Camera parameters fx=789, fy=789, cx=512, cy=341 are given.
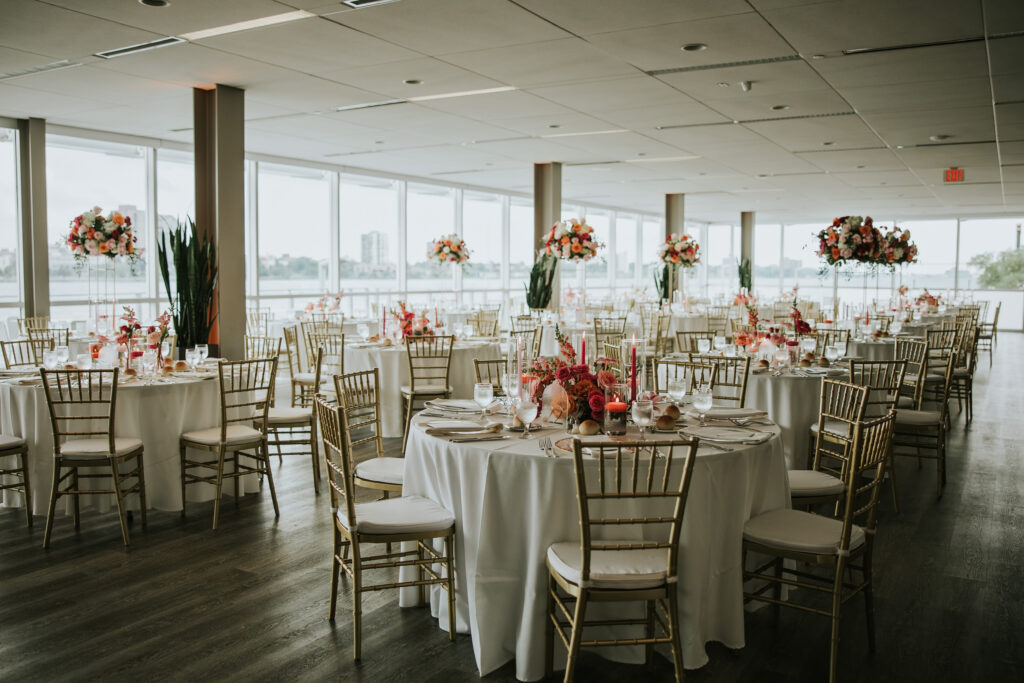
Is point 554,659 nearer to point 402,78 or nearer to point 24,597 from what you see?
point 24,597

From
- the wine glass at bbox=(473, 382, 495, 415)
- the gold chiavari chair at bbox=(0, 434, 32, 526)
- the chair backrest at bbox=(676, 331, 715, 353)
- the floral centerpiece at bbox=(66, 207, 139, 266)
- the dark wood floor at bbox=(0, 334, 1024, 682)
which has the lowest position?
the dark wood floor at bbox=(0, 334, 1024, 682)

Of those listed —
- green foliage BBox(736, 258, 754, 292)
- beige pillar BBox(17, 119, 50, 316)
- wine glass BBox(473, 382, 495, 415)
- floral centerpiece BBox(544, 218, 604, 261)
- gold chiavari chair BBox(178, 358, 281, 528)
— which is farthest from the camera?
green foliage BBox(736, 258, 754, 292)

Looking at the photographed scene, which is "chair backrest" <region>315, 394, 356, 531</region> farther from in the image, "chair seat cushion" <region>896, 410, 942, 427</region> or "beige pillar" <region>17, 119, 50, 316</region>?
"beige pillar" <region>17, 119, 50, 316</region>

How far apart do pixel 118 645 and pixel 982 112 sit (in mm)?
8181

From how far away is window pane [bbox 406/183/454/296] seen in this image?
15188 mm

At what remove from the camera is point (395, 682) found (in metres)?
3.05

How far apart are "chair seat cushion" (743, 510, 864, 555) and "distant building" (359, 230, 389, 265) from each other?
38.5ft

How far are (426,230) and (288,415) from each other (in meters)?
10.1

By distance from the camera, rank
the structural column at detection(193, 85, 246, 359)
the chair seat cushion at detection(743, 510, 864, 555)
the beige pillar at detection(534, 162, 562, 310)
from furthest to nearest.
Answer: the beige pillar at detection(534, 162, 562, 310) < the structural column at detection(193, 85, 246, 359) < the chair seat cushion at detection(743, 510, 864, 555)

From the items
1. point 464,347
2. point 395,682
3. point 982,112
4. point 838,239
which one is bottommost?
point 395,682

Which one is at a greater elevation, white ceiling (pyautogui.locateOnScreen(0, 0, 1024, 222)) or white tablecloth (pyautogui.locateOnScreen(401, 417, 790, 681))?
white ceiling (pyautogui.locateOnScreen(0, 0, 1024, 222))

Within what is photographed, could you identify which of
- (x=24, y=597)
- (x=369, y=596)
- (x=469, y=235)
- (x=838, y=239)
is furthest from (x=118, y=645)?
(x=469, y=235)

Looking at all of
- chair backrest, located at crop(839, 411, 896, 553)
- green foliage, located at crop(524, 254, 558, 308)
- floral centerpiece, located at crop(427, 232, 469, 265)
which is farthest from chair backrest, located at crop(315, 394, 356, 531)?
green foliage, located at crop(524, 254, 558, 308)

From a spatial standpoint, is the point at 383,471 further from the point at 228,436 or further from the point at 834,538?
the point at 834,538
